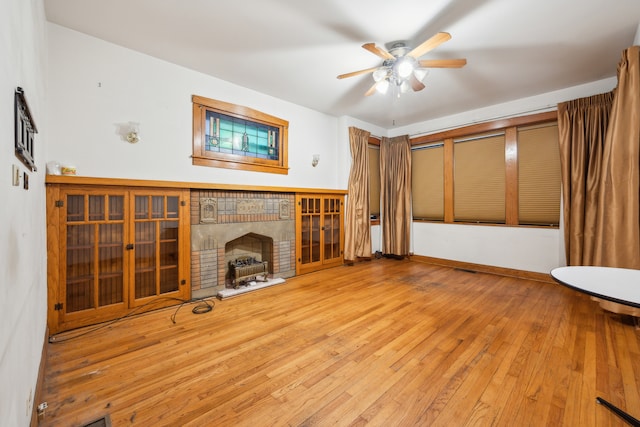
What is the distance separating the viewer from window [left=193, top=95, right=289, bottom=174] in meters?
3.38

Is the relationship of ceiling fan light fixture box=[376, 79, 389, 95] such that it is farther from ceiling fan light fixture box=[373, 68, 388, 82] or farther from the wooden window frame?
the wooden window frame

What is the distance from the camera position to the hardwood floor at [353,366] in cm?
145

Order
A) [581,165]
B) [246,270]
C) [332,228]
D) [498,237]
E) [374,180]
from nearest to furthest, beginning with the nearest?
[581,165], [246,270], [498,237], [332,228], [374,180]

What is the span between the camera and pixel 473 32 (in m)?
2.56

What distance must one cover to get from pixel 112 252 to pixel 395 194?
481 cm

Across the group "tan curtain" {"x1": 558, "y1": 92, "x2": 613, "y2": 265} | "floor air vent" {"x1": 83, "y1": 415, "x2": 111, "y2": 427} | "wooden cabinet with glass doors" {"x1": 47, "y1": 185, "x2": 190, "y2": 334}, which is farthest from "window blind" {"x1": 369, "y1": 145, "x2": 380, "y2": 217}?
"floor air vent" {"x1": 83, "y1": 415, "x2": 111, "y2": 427}

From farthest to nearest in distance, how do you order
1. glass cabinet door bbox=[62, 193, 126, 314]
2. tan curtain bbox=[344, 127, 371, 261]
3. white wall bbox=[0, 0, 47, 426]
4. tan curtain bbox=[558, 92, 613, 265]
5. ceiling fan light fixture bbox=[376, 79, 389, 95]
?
tan curtain bbox=[344, 127, 371, 261]
tan curtain bbox=[558, 92, 613, 265]
ceiling fan light fixture bbox=[376, 79, 389, 95]
glass cabinet door bbox=[62, 193, 126, 314]
white wall bbox=[0, 0, 47, 426]

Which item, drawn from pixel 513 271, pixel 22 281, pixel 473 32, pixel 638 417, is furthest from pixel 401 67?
pixel 513 271

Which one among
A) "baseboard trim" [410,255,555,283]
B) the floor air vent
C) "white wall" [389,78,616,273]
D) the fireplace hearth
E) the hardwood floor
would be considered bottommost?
the floor air vent

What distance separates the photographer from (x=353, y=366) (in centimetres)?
186

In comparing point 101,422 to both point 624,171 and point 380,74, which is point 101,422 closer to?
point 380,74

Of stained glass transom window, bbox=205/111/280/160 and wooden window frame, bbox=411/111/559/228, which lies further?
wooden window frame, bbox=411/111/559/228

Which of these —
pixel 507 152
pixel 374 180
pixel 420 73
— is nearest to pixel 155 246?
pixel 420 73

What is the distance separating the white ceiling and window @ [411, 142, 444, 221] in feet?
5.16
